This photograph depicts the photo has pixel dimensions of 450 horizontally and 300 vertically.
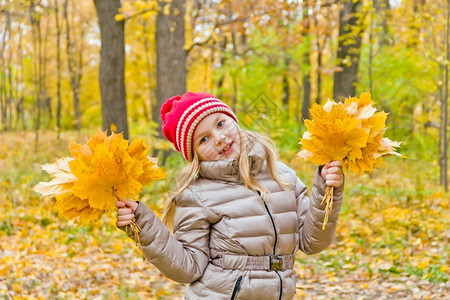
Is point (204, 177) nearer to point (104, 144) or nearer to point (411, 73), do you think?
point (104, 144)

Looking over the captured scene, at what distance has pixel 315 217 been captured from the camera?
238 centimetres

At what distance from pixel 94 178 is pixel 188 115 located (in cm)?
64

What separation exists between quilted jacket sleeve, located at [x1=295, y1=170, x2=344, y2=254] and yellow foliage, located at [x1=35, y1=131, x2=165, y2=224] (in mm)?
788

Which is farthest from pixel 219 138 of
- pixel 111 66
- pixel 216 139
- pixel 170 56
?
pixel 170 56

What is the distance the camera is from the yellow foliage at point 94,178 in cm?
210

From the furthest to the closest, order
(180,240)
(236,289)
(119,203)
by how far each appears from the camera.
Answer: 1. (180,240)
2. (236,289)
3. (119,203)

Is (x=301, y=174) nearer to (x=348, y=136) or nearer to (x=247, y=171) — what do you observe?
(x=247, y=171)

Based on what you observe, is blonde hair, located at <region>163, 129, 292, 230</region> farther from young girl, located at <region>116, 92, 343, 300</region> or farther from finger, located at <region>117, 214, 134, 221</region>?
finger, located at <region>117, 214, 134, 221</region>

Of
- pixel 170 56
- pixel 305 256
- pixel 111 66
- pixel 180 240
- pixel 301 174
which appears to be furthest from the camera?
pixel 170 56

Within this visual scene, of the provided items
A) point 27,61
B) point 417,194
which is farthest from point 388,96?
point 27,61

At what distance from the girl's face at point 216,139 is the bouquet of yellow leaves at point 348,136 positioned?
0.46m

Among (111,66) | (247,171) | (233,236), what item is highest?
(111,66)

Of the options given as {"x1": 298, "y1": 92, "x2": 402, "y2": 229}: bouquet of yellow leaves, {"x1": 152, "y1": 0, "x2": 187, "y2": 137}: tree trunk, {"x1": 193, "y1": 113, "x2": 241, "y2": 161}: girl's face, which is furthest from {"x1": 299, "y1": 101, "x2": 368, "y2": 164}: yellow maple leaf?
{"x1": 152, "y1": 0, "x2": 187, "y2": 137}: tree trunk

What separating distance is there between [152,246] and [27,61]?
928 inches
